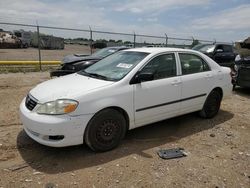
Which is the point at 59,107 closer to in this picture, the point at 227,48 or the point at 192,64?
the point at 192,64

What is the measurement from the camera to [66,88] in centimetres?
431

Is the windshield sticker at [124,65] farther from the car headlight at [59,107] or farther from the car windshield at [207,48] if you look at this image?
the car windshield at [207,48]

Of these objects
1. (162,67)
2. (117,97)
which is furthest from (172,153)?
(162,67)

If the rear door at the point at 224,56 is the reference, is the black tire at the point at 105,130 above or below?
below

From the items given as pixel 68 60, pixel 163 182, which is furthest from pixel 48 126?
pixel 68 60

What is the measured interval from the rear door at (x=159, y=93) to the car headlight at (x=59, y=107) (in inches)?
43.7

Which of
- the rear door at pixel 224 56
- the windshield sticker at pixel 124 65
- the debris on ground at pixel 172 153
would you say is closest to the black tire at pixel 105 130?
the debris on ground at pixel 172 153

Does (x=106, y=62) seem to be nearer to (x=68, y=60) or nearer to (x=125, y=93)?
(x=125, y=93)

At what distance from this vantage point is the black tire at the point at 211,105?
19.9 feet

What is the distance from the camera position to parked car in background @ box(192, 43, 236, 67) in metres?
13.8

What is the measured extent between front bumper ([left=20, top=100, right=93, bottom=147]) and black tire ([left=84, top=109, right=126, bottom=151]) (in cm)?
13

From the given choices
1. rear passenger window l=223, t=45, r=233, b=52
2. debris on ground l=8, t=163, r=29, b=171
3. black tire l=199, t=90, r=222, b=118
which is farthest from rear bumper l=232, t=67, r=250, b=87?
debris on ground l=8, t=163, r=29, b=171

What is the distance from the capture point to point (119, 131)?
4477mm

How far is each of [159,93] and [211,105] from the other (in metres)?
1.83
